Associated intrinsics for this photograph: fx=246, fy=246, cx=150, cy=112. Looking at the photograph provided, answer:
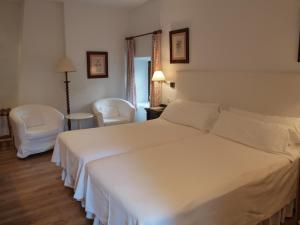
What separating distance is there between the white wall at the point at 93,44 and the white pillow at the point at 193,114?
81.5 inches

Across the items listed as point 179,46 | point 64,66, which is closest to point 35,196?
point 64,66

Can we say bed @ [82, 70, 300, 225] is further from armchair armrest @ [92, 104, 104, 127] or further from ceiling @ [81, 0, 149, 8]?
ceiling @ [81, 0, 149, 8]

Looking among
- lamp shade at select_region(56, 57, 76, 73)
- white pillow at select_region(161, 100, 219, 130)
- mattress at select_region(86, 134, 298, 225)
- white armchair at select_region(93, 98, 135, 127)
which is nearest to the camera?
mattress at select_region(86, 134, 298, 225)

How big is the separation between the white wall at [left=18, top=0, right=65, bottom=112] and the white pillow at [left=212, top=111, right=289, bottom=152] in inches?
132

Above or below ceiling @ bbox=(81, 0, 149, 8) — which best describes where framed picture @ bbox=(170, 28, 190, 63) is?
below

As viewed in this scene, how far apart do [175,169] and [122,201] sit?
56 cm

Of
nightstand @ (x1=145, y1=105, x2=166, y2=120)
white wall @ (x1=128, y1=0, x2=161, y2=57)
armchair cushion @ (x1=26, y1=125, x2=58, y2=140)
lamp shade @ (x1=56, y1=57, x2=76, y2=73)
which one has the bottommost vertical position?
armchair cushion @ (x1=26, y1=125, x2=58, y2=140)

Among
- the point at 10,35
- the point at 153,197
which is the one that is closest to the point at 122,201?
the point at 153,197

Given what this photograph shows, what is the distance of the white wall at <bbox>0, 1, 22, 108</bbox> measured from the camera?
4539 millimetres

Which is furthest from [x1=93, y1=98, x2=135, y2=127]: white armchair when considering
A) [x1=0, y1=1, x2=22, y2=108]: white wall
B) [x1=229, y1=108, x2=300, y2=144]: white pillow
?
[x1=229, y1=108, x2=300, y2=144]: white pillow

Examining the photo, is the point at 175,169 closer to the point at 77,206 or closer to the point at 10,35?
A: the point at 77,206

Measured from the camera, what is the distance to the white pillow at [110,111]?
16.4 ft

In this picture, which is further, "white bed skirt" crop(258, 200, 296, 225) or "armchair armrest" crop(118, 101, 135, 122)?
"armchair armrest" crop(118, 101, 135, 122)

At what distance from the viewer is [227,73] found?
317 cm
